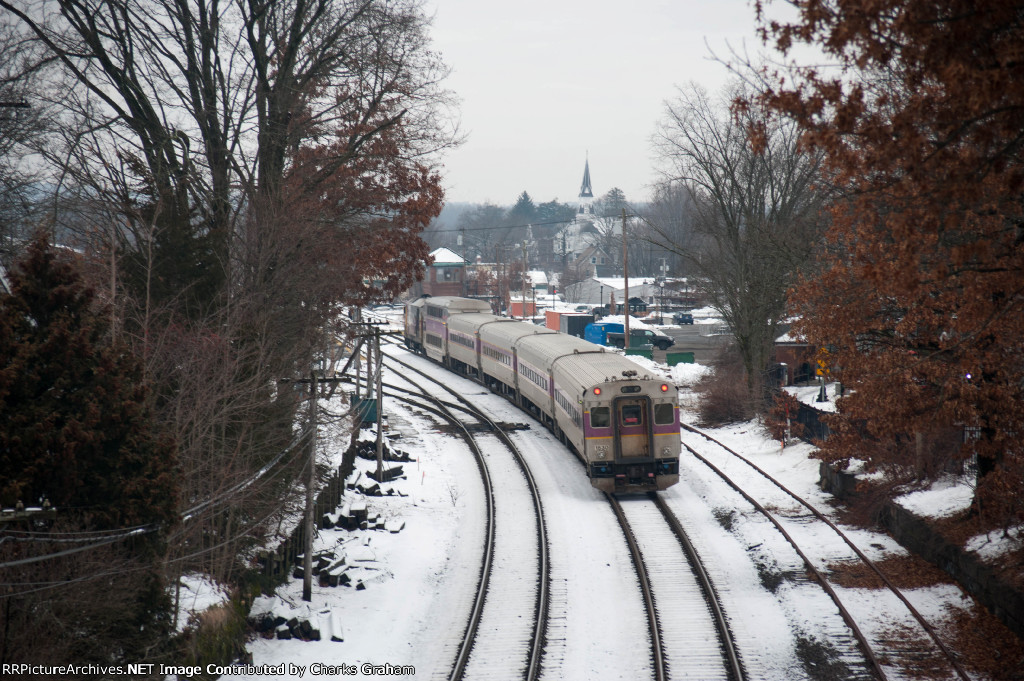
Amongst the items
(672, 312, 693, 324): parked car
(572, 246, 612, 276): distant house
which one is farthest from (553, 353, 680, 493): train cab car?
(572, 246, 612, 276): distant house

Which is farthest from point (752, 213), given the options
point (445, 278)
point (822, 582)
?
point (445, 278)

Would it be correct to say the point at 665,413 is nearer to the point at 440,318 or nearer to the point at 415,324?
the point at 440,318

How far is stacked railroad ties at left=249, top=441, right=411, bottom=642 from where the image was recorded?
553 inches

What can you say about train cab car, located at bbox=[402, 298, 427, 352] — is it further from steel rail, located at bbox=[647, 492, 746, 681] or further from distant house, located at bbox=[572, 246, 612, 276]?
distant house, located at bbox=[572, 246, 612, 276]

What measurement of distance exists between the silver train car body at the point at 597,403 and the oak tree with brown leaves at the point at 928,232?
14.7 feet

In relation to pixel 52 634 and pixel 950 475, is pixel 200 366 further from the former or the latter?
pixel 950 475

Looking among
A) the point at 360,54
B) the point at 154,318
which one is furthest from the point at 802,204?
the point at 154,318

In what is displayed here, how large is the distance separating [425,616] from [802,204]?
2478cm

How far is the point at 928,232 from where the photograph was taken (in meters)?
8.85

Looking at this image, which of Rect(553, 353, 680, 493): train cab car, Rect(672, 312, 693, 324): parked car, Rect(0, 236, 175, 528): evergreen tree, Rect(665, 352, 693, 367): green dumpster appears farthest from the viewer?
Rect(672, 312, 693, 324): parked car

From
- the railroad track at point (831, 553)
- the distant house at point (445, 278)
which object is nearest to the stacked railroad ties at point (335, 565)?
the railroad track at point (831, 553)

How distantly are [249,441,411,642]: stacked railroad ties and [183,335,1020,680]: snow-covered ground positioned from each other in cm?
8

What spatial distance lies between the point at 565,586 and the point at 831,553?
5.78 meters

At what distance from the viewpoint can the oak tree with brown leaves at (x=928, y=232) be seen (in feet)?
25.3
